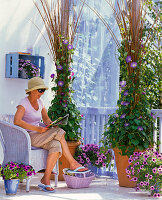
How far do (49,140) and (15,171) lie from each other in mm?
512

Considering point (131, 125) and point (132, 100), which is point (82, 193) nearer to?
point (131, 125)

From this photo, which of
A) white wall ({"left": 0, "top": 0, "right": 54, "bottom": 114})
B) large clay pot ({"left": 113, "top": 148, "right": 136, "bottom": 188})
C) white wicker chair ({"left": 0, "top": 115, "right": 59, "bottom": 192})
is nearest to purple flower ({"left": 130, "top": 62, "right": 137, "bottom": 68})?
large clay pot ({"left": 113, "top": 148, "right": 136, "bottom": 188})

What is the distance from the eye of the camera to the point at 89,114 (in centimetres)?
531

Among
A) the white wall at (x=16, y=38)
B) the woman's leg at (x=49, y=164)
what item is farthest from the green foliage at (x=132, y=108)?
the white wall at (x=16, y=38)

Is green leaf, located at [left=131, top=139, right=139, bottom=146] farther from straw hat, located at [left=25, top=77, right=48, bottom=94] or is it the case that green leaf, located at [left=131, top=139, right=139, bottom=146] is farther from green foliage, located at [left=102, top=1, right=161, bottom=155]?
straw hat, located at [left=25, top=77, right=48, bottom=94]

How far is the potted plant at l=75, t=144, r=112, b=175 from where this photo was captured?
15.5ft

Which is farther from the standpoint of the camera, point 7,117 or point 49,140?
point 7,117

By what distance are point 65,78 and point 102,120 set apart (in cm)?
88

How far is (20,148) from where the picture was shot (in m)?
3.98

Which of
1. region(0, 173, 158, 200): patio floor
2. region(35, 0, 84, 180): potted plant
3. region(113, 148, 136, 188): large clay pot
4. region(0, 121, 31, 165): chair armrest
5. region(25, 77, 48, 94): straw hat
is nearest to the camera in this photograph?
region(0, 173, 158, 200): patio floor

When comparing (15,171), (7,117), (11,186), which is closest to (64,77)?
(7,117)

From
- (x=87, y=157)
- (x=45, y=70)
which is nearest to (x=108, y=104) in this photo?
(x=87, y=157)

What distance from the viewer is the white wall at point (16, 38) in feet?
15.9

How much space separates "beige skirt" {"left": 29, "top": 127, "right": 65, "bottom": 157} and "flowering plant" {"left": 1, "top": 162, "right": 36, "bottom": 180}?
349mm
